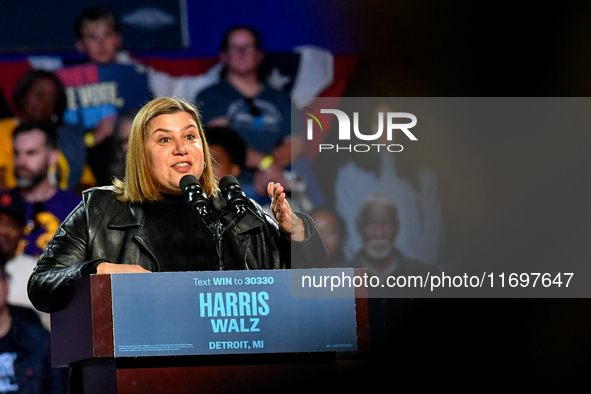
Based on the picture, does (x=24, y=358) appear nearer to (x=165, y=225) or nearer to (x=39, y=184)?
(x=39, y=184)

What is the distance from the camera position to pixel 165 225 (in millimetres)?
2436

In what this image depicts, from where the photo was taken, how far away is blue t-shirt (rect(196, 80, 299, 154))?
Answer: 15.0 feet

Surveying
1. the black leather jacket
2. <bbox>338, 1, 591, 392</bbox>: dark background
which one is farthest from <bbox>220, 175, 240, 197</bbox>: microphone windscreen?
<bbox>338, 1, 591, 392</bbox>: dark background

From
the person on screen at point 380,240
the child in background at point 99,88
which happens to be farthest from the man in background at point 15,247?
the person on screen at point 380,240

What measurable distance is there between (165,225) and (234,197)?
464 millimetres

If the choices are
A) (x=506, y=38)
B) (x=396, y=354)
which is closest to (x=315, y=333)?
(x=396, y=354)

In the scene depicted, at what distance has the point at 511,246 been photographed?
13.9 ft

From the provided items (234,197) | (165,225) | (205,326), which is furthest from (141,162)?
(205,326)

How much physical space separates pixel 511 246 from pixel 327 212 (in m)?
1.11

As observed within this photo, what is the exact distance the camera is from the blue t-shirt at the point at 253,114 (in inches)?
180

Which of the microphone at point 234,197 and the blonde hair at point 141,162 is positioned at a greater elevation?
the blonde hair at point 141,162

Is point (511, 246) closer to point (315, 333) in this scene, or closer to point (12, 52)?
point (315, 333)

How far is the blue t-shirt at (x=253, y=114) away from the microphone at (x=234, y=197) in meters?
2.47

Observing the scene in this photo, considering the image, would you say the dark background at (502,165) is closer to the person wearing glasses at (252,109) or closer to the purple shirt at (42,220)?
the person wearing glasses at (252,109)
